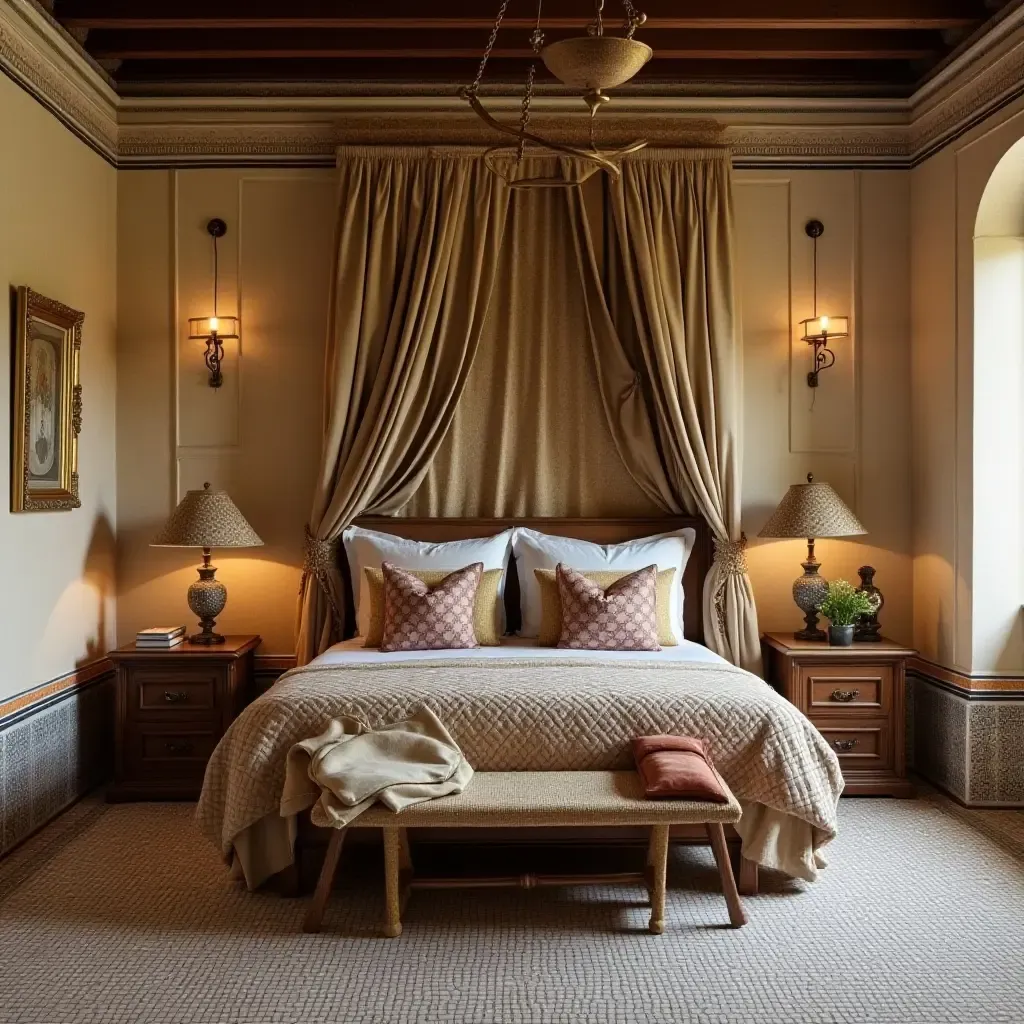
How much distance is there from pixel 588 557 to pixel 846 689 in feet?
4.38

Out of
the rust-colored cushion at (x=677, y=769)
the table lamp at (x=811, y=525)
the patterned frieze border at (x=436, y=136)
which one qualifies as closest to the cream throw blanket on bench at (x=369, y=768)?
the rust-colored cushion at (x=677, y=769)

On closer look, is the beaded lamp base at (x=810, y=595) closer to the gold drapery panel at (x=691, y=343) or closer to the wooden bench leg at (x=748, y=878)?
the gold drapery panel at (x=691, y=343)

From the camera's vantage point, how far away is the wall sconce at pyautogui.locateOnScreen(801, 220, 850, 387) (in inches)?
211

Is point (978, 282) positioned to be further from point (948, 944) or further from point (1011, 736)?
point (948, 944)

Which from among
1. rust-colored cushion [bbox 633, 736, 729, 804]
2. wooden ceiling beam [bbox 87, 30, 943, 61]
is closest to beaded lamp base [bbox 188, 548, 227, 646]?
rust-colored cushion [bbox 633, 736, 729, 804]

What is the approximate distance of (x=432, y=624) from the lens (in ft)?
15.1

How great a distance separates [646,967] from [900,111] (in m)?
4.38

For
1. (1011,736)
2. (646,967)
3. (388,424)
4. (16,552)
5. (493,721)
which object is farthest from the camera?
(388,424)

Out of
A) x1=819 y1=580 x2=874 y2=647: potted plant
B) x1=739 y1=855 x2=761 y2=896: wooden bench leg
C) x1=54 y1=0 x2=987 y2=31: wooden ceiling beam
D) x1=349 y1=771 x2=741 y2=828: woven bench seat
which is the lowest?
x1=739 y1=855 x2=761 y2=896: wooden bench leg

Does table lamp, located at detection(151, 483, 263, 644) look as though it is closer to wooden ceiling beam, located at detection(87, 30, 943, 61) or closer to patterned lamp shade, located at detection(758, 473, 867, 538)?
wooden ceiling beam, located at detection(87, 30, 943, 61)

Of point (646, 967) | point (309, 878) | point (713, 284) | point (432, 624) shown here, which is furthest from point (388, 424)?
point (646, 967)

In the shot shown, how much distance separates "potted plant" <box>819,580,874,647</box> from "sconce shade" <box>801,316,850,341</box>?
1.30 metres

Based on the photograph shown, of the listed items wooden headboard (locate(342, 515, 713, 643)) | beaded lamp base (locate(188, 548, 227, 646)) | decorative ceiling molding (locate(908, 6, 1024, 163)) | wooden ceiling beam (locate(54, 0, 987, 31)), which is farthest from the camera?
wooden headboard (locate(342, 515, 713, 643))

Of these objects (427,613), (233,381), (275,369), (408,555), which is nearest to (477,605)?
(427,613)
